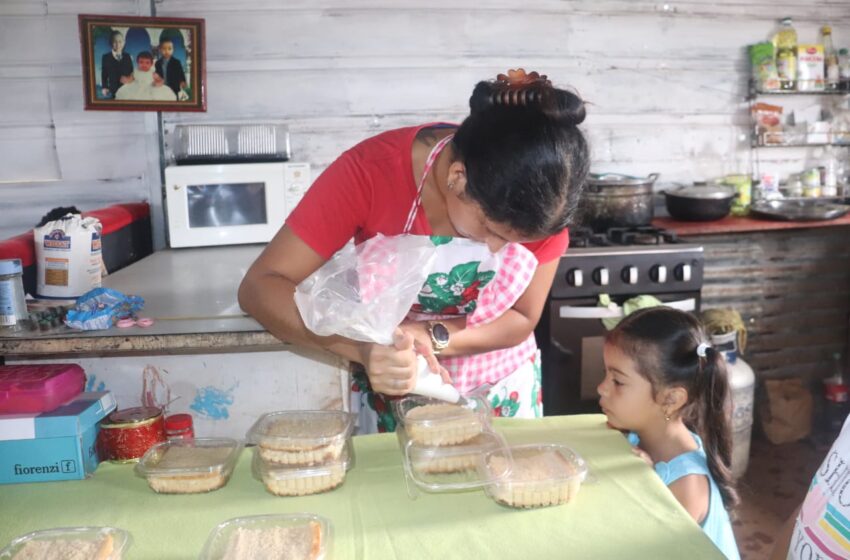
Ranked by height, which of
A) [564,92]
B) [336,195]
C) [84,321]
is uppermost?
[564,92]

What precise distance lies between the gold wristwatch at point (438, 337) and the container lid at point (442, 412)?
0.43 ft

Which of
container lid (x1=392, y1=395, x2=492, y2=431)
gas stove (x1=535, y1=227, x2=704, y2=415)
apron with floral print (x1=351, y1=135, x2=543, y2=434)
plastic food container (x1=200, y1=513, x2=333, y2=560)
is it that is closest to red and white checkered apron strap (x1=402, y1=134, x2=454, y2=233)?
apron with floral print (x1=351, y1=135, x2=543, y2=434)

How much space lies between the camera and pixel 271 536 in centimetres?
119

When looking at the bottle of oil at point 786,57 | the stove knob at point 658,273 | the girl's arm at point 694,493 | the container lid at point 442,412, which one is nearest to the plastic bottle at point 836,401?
the stove knob at point 658,273

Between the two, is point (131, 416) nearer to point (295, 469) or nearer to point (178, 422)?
point (178, 422)

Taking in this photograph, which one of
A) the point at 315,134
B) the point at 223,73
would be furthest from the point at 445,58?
the point at 223,73

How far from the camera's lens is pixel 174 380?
197cm

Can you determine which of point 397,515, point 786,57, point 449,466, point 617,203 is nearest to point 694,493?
point 449,466

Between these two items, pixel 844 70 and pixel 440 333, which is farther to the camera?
pixel 844 70

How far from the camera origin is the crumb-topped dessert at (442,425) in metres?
1.47

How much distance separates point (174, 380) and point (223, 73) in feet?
6.95

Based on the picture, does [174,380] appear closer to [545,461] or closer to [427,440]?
Answer: [427,440]

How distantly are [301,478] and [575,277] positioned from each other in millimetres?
2144

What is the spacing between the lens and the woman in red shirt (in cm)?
135
